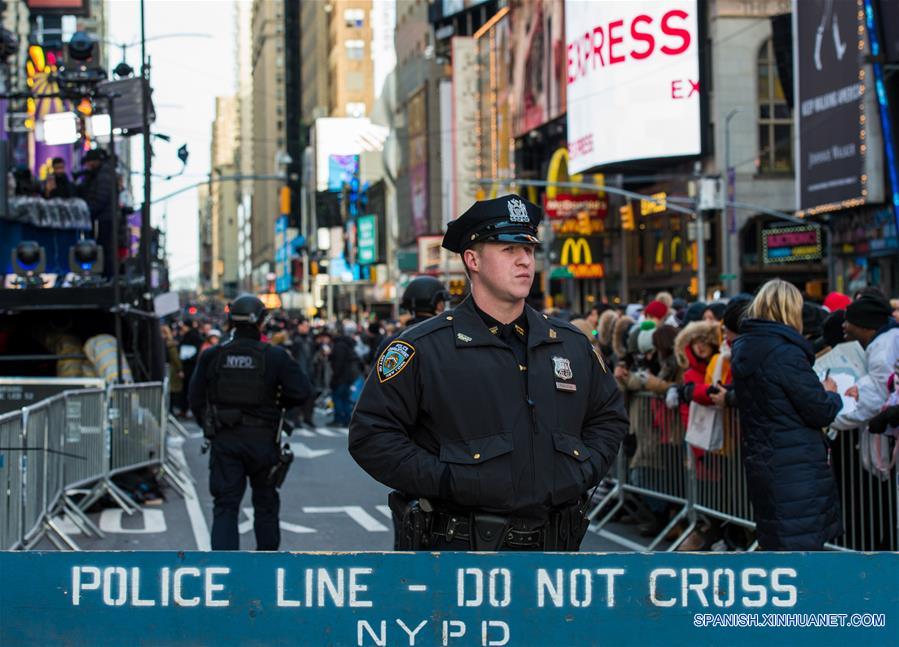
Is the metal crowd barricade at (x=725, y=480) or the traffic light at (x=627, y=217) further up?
the traffic light at (x=627, y=217)

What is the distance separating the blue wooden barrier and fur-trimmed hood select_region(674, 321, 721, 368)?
22.8 ft

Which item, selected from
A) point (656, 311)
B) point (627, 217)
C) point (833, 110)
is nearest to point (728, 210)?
point (627, 217)

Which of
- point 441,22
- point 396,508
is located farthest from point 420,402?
point 441,22

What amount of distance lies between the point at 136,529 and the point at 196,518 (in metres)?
0.93

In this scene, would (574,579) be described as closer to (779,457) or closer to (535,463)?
(535,463)

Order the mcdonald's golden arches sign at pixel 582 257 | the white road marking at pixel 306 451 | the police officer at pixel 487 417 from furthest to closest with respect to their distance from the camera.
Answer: the mcdonald's golden arches sign at pixel 582 257 < the white road marking at pixel 306 451 < the police officer at pixel 487 417

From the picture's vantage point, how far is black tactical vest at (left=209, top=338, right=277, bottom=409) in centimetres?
1016

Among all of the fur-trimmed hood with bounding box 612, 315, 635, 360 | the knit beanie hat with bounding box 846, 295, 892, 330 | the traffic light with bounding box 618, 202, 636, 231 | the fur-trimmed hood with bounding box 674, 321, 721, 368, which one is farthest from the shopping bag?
the traffic light with bounding box 618, 202, 636, 231

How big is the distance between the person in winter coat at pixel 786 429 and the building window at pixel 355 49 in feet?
467

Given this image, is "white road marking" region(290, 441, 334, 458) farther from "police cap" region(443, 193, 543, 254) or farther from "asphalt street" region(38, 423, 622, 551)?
"police cap" region(443, 193, 543, 254)

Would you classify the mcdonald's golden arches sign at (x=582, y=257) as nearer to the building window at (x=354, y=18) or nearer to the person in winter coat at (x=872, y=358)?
the person in winter coat at (x=872, y=358)

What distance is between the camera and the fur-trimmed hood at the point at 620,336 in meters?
14.3

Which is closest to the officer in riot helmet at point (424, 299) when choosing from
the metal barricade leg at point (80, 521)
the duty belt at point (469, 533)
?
the metal barricade leg at point (80, 521)

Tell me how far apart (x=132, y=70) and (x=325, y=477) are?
6109 millimetres
